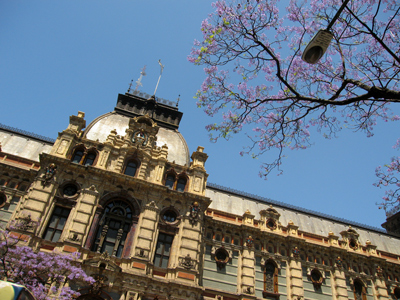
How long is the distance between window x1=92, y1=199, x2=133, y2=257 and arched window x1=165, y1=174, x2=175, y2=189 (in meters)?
4.28

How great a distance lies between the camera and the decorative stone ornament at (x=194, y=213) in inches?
1061

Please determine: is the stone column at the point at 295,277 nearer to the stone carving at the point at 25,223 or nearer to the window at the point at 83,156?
the window at the point at 83,156

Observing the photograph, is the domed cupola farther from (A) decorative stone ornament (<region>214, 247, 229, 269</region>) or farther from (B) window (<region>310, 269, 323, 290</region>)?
(B) window (<region>310, 269, 323, 290</region>)

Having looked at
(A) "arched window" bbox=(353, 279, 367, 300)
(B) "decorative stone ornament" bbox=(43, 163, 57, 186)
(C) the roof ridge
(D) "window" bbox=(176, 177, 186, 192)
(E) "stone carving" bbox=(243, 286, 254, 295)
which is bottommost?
(E) "stone carving" bbox=(243, 286, 254, 295)

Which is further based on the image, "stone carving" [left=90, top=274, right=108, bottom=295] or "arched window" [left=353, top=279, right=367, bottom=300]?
"arched window" [left=353, top=279, right=367, bottom=300]

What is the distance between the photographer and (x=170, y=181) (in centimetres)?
2948

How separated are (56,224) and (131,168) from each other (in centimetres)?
757

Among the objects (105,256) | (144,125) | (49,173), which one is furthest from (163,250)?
(144,125)

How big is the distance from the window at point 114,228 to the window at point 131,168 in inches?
110

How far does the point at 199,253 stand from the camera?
1030 inches

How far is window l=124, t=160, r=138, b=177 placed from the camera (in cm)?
2836

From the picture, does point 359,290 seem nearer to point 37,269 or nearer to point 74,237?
point 74,237

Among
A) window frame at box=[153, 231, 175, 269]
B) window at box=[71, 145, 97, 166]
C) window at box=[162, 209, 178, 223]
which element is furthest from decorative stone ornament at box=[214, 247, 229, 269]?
window at box=[71, 145, 97, 166]

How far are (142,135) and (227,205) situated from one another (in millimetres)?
12015
